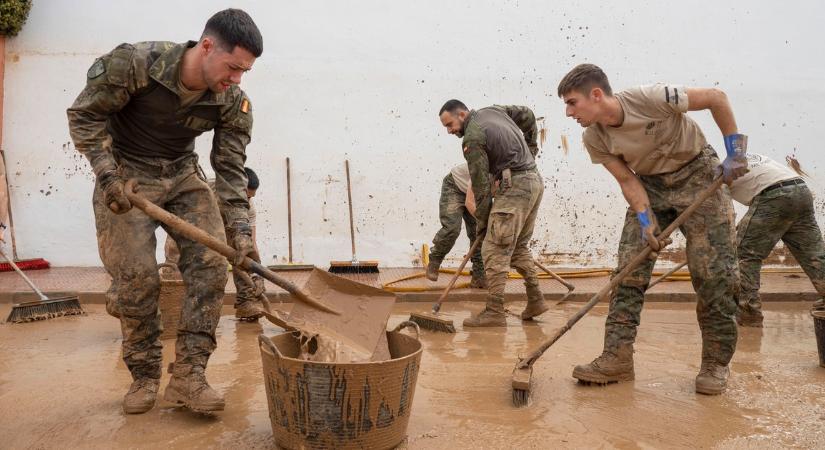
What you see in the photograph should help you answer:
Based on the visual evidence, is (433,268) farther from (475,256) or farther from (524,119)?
(524,119)

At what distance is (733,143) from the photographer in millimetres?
3529

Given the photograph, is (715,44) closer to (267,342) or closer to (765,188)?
(765,188)

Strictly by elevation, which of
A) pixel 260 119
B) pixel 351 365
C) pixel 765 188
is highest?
pixel 260 119

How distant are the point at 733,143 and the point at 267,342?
2.44 metres

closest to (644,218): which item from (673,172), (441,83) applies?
(673,172)

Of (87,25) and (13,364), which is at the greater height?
(87,25)

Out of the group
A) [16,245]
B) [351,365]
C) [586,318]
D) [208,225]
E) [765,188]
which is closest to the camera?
[351,365]

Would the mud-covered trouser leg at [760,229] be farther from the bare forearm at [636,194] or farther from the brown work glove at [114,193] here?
the brown work glove at [114,193]

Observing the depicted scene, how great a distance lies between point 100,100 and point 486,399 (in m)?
2.31

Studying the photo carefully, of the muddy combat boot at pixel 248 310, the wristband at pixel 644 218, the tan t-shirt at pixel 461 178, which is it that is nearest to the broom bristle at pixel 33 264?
the muddy combat boot at pixel 248 310

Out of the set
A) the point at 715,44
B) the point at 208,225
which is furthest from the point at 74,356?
the point at 715,44

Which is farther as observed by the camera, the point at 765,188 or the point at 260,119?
the point at 260,119

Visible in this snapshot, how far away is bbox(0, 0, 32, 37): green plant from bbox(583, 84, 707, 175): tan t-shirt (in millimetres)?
7970

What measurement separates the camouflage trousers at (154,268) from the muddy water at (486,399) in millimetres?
311
